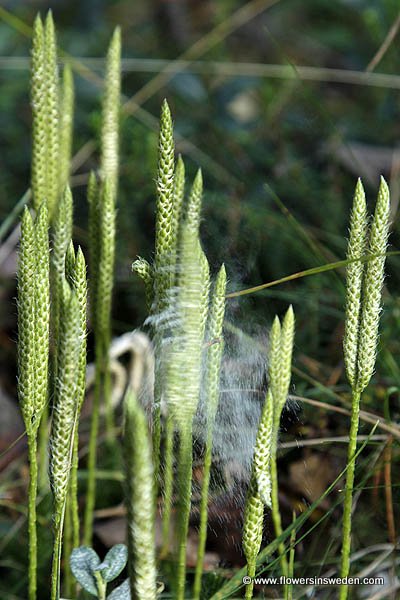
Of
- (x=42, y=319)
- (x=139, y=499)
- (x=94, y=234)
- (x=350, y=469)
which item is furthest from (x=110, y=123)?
(x=139, y=499)

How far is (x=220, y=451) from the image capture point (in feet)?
3.09

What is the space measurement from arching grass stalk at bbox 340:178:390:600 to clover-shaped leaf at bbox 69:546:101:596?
249mm

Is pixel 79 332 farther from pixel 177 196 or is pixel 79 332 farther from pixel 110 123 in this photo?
pixel 110 123

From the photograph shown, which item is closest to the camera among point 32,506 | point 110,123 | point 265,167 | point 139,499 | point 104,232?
point 139,499

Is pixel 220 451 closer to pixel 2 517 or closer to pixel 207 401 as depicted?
pixel 207 401

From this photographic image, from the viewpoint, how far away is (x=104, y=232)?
39.8 inches

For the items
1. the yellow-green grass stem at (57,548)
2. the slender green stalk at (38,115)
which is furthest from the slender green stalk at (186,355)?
the slender green stalk at (38,115)

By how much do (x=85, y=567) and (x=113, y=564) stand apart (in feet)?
0.11

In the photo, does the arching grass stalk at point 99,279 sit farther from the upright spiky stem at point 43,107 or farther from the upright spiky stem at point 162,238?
the upright spiky stem at point 162,238

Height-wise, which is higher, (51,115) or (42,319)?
(51,115)

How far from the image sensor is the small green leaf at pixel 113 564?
2.71ft

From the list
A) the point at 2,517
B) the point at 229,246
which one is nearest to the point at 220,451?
the point at 2,517

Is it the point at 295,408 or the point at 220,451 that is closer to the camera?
the point at 220,451

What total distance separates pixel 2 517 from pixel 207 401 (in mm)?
583
